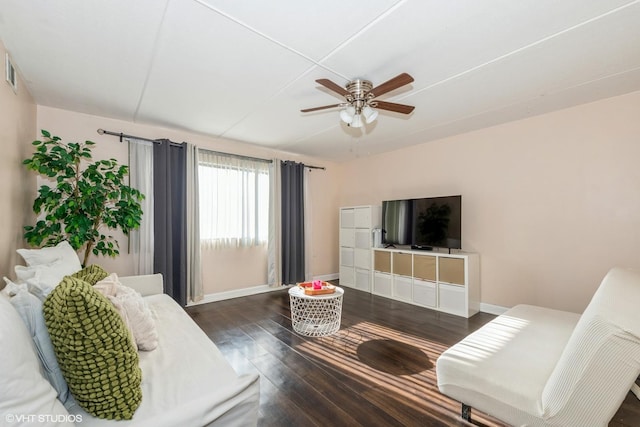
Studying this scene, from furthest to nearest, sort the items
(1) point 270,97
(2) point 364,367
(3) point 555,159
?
(3) point 555,159, (1) point 270,97, (2) point 364,367

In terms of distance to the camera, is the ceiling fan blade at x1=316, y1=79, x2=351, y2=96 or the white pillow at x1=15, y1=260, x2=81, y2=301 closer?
the white pillow at x1=15, y1=260, x2=81, y2=301

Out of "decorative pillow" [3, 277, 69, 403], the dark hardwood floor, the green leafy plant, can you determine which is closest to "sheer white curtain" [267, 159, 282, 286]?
the dark hardwood floor

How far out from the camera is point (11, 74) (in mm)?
2105

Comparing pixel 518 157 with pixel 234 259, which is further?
pixel 234 259

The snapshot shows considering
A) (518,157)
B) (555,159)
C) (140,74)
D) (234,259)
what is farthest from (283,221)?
(555,159)

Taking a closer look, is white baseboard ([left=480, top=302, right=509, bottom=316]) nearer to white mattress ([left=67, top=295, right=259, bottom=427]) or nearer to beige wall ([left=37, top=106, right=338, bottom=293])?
beige wall ([left=37, top=106, right=338, bottom=293])

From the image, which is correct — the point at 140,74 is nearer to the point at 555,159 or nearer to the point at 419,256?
the point at 419,256

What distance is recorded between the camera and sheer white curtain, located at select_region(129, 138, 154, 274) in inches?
138

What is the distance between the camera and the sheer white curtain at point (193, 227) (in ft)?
12.6

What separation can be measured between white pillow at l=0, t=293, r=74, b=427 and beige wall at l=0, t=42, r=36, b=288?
1.59m

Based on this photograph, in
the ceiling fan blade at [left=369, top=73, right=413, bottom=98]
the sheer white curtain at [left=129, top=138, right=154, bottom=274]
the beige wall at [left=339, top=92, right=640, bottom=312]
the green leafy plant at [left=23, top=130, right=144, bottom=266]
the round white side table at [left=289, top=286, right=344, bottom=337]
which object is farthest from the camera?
the sheer white curtain at [left=129, top=138, right=154, bottom=274]

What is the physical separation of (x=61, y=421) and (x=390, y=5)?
7.65ft

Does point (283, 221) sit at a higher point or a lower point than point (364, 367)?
higher

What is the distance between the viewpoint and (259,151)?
4656 mm
